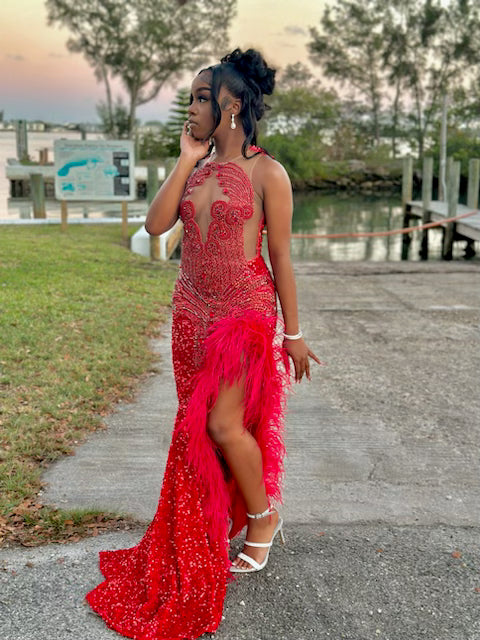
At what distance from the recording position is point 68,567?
2.79 meters

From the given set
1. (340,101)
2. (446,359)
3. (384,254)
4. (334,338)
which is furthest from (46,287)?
(340,101)

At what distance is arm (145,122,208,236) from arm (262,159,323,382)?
259mm

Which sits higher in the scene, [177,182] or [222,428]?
[177,182]

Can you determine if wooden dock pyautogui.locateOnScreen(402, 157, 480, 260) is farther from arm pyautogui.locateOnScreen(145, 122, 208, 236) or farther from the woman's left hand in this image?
arm pyautogui.locateOnScreen(145, 122, 208, 236)

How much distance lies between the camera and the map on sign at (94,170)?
14.0 meters

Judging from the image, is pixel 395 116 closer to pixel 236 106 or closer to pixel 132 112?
pixel 132 112

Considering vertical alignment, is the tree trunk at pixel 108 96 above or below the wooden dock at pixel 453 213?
above

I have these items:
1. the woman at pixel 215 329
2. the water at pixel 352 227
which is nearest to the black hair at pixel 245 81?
the woman at pixel 215 329

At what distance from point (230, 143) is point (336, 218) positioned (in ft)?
82.6

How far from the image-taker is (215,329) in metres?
2.61

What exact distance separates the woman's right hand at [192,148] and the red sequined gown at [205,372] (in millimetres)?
57

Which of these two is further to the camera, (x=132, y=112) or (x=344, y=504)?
(x=132, y=112)

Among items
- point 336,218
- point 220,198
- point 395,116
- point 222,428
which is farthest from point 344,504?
point 395,116

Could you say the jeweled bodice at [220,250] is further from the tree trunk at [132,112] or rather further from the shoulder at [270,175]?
the tree trunk at [132,112]
